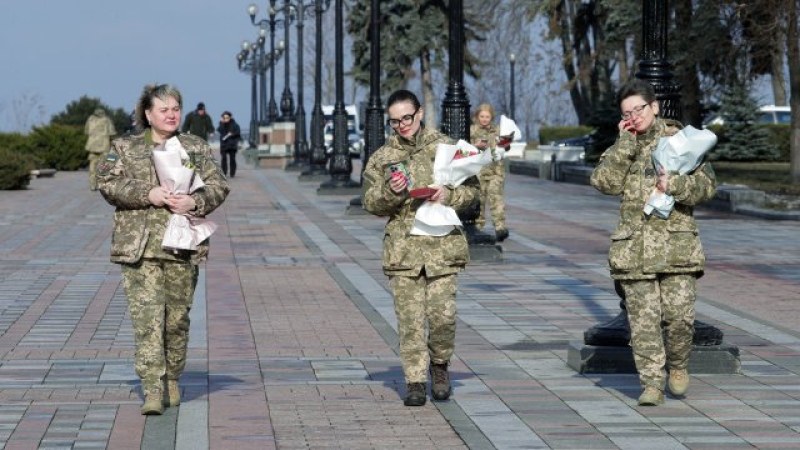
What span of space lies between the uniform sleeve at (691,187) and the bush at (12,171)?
1146 inches

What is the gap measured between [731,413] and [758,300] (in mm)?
6159

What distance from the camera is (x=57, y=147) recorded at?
53.2 m

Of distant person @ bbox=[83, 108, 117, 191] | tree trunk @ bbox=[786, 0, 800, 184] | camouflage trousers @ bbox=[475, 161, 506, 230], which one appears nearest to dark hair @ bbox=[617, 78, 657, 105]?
camouflage trousers @ bbox=[475, 161, 506, 230]

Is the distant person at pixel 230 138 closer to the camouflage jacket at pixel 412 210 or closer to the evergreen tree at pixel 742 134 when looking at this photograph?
the evergreen tree at pixel 742 134

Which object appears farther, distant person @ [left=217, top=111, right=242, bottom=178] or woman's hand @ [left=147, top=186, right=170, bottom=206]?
distant person @ [left=217, top=111, right=242, bottom=178]

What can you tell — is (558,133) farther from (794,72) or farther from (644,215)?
(644,215)

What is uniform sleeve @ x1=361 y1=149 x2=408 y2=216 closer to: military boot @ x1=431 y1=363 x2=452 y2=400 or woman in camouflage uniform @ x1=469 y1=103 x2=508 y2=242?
military boot @ x1=431 y1=363 x2=452 y2=400

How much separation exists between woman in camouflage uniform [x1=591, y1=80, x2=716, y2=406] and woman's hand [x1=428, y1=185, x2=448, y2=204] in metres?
0.79

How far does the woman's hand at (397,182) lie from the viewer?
9.77 m

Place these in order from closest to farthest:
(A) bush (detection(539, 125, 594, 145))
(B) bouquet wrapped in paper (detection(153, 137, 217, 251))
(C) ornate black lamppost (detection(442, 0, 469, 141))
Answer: (B) bouquet wrapped in paper (detection(153, 137, 217, 251)) < (C) ornate black lamppost (detection(442, 0, 469, 141)) < (A) bush (detection(539, 125, 594, 145))

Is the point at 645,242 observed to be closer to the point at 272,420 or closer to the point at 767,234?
the point at 272,420

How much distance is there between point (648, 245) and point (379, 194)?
1.39 metres

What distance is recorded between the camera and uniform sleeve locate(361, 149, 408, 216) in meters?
9.90

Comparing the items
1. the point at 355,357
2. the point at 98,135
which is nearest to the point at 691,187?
the point at 355,357
